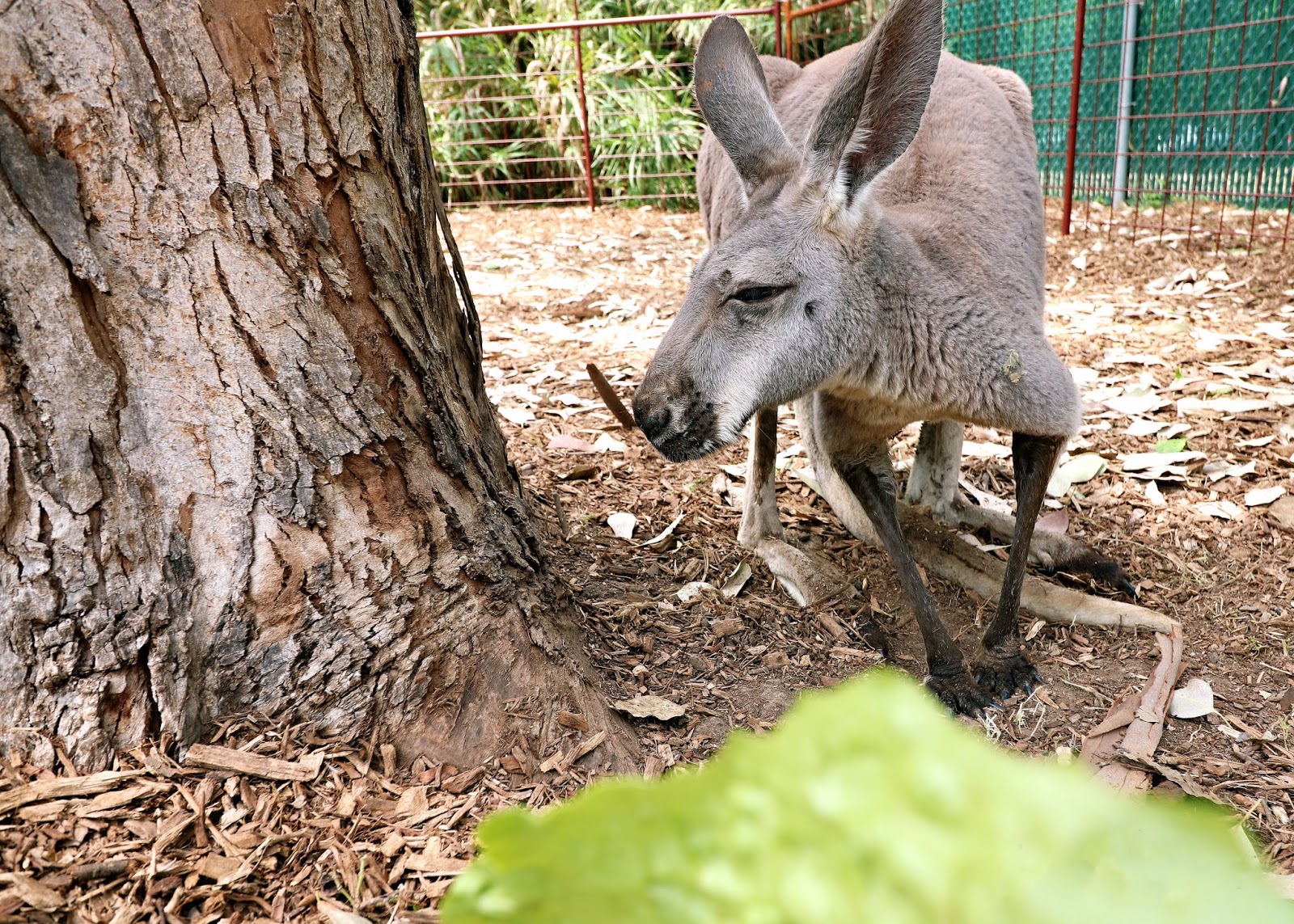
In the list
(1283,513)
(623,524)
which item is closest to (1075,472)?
(1283,513)

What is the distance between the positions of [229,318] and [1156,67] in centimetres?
944

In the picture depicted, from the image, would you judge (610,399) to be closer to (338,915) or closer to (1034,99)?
(338,915)

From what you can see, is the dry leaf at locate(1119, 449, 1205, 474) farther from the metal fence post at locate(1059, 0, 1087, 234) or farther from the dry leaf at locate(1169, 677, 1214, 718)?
the metal fence post at locate(1059, 0, 1087, 234)

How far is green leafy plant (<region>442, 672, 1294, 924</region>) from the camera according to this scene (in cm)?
34

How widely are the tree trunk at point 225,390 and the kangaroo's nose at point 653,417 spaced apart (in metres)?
0.66

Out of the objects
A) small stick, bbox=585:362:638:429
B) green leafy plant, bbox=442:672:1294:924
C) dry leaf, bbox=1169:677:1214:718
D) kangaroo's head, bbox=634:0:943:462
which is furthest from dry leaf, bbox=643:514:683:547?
green leafy plant, bbox=442:672:1294:924

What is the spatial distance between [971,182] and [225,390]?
2211 mm

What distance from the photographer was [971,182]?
2924 mm

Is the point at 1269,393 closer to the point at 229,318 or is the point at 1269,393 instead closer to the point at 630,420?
the point at 630,420

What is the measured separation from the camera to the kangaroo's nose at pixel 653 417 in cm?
254

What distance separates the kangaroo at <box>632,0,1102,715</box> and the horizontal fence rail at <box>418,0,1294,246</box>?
5.32 metres

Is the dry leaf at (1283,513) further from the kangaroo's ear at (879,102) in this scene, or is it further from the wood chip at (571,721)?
the wood chip at (571,721)

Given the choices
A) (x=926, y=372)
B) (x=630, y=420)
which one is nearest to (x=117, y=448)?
(x=926, y=372)

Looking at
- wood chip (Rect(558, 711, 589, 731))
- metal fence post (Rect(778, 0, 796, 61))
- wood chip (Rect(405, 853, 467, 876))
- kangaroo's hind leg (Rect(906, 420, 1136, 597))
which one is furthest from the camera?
metal fence post (Rect(778, 0, 796, 61))
